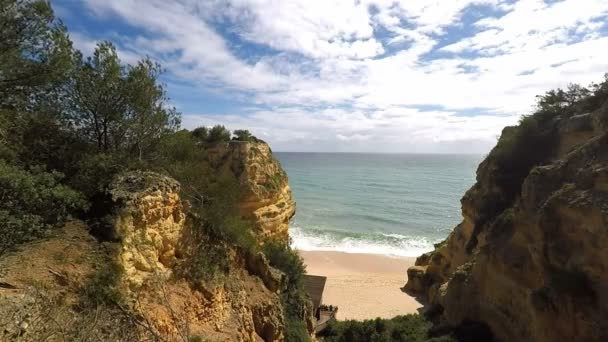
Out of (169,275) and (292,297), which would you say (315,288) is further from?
(169,275)

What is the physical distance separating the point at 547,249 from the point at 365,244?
2856 centimetres

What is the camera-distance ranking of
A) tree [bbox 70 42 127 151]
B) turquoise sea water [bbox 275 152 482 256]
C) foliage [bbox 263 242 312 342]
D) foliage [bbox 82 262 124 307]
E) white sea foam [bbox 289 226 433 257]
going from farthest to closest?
turquoise sea water [bbox 275 152 482 256]
white sea foam [bbox 289 226 433 257]
foliage [bbox 263 242 312 342]
tree [bbox 70 42 127 151]
foliage [bbox 82 262 124 307]

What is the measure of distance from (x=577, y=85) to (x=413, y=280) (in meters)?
16.6

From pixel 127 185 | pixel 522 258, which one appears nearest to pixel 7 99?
pixel 127 185

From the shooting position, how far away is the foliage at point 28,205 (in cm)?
562

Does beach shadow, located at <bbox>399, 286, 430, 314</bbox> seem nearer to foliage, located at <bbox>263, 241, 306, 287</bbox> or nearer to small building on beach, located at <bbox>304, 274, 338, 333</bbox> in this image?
small building on beach, located at <bbox>304, 274, 338, 333</bbox>

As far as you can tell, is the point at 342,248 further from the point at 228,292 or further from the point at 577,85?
the point at 228,292

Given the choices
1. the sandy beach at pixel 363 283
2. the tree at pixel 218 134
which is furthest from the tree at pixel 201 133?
the sandy beach at pixel 363 283

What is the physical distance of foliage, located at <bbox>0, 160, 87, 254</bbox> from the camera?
18.4 ft

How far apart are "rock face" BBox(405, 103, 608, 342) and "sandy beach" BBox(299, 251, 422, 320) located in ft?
13.8

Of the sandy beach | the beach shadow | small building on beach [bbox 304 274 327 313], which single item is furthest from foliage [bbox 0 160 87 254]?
the beach shadow

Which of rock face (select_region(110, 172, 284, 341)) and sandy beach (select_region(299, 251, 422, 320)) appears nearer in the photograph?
rock face (select_region(110, 172, 284, 341))

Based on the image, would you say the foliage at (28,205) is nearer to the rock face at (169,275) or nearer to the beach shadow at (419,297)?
the rock face at (169,275)

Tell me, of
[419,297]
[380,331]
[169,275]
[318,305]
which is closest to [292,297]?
[380,331]
